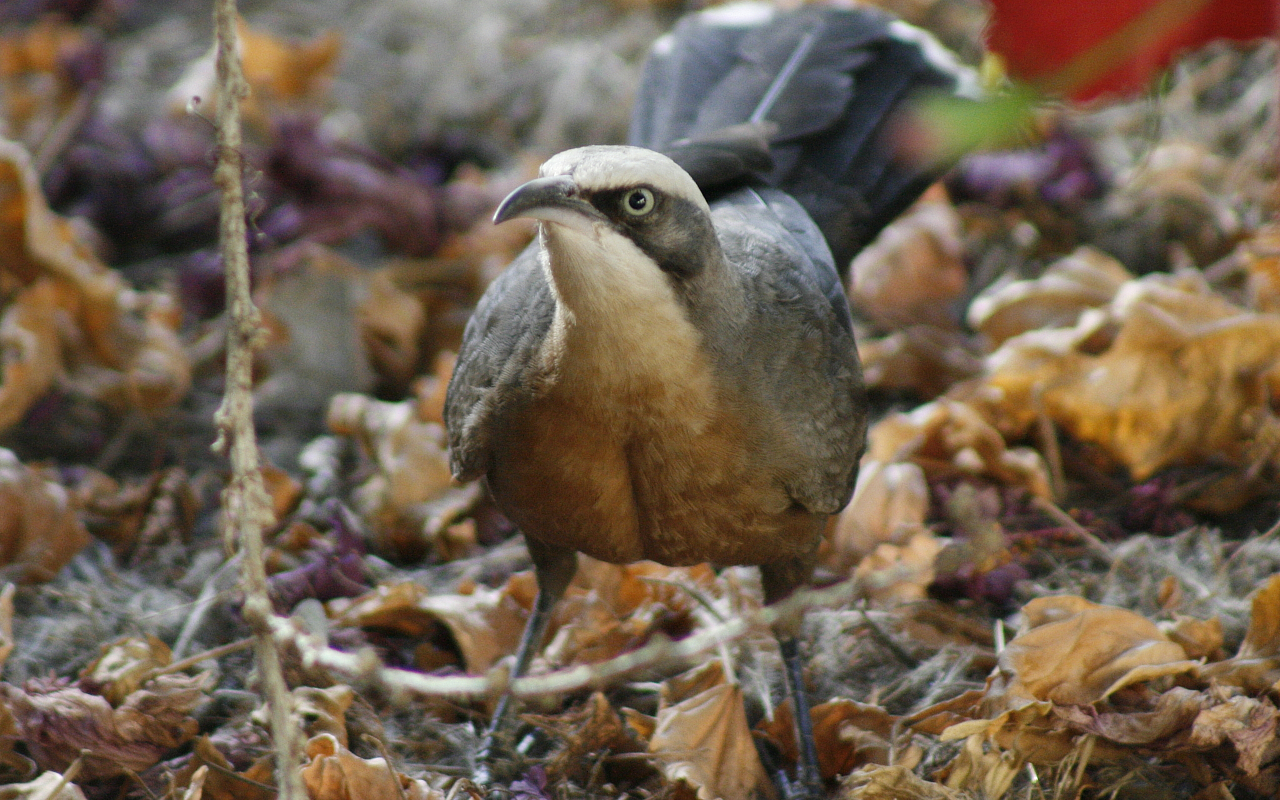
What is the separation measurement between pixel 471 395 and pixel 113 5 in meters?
4.83

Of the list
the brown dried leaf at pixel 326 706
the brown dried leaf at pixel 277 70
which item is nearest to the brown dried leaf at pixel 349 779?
the brown dried leaf at pixel 326 706

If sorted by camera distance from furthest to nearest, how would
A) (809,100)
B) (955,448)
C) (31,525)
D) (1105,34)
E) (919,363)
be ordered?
(919,363)
(955,448)
(809,100)
(31,525)
(1105,34)

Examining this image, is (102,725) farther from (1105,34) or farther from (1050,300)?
(1050,300)

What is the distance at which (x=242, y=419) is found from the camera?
169 centimetres

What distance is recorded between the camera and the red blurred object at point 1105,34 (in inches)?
26.3

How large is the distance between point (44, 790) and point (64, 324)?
214cm

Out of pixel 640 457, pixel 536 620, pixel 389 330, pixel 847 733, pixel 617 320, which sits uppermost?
pixel 617 320

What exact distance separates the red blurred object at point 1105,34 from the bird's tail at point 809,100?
8.31ft

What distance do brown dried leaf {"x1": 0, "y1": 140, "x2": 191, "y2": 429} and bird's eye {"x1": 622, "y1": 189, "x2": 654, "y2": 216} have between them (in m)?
2.45

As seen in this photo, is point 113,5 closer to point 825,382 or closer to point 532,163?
point 532,163

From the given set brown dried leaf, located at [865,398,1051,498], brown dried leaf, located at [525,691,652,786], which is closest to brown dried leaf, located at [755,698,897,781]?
brown dried leaf, located at [525,691,652,786]

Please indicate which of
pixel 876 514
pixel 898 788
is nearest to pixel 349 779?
pixel 898 788

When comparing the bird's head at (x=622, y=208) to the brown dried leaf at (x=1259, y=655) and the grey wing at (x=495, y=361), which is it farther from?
the brown dried leaf at (x=1259, y=655)

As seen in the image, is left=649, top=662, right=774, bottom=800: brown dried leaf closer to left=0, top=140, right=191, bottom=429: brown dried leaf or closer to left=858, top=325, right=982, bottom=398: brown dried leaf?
Result: left=858, top=325, right=982, bottom=398: brown dried leaf
